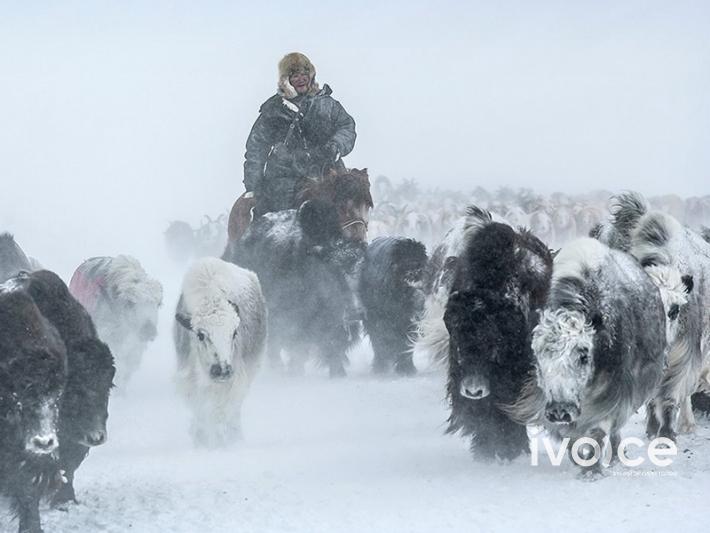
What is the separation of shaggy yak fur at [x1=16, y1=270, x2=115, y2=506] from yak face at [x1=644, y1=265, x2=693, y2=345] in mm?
4475

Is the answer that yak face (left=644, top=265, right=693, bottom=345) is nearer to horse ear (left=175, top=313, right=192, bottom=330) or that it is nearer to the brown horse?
horse ear (left=175, top=313, right=192, bottom=330)

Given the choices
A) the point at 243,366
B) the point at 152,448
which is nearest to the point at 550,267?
the point at 243,366

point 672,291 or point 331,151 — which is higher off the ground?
point 331,151

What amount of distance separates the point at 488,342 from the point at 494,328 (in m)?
0.12

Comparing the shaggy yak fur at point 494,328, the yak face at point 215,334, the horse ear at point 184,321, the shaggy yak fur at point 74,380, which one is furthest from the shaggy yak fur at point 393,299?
the shaggy yak fur at point 74,380

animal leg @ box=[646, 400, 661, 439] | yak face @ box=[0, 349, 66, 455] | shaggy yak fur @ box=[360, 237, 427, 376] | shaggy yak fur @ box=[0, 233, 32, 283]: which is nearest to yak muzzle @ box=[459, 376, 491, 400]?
animal leg @ box=[646, 400, 661, 439]

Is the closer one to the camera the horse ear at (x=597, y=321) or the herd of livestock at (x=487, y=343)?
the herd of livestock at (x=487, y=343)

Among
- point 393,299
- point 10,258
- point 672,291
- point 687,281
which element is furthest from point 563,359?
point 10,258

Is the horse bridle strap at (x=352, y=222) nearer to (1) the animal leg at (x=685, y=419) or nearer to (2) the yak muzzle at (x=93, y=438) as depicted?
(1) the animal leg at (x=685, y=419)

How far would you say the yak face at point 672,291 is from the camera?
10.3 metres

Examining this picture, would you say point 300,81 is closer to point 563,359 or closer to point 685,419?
point 685,419

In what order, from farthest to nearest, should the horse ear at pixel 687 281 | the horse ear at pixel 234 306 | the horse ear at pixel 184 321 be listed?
1. the horse ear at pixel 234 306
2. the horse ear at pixel 184 321
3. the horse ear at pixel 687 281

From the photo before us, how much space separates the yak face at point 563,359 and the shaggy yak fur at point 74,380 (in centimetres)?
316

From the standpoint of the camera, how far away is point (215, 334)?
11.4 metres
